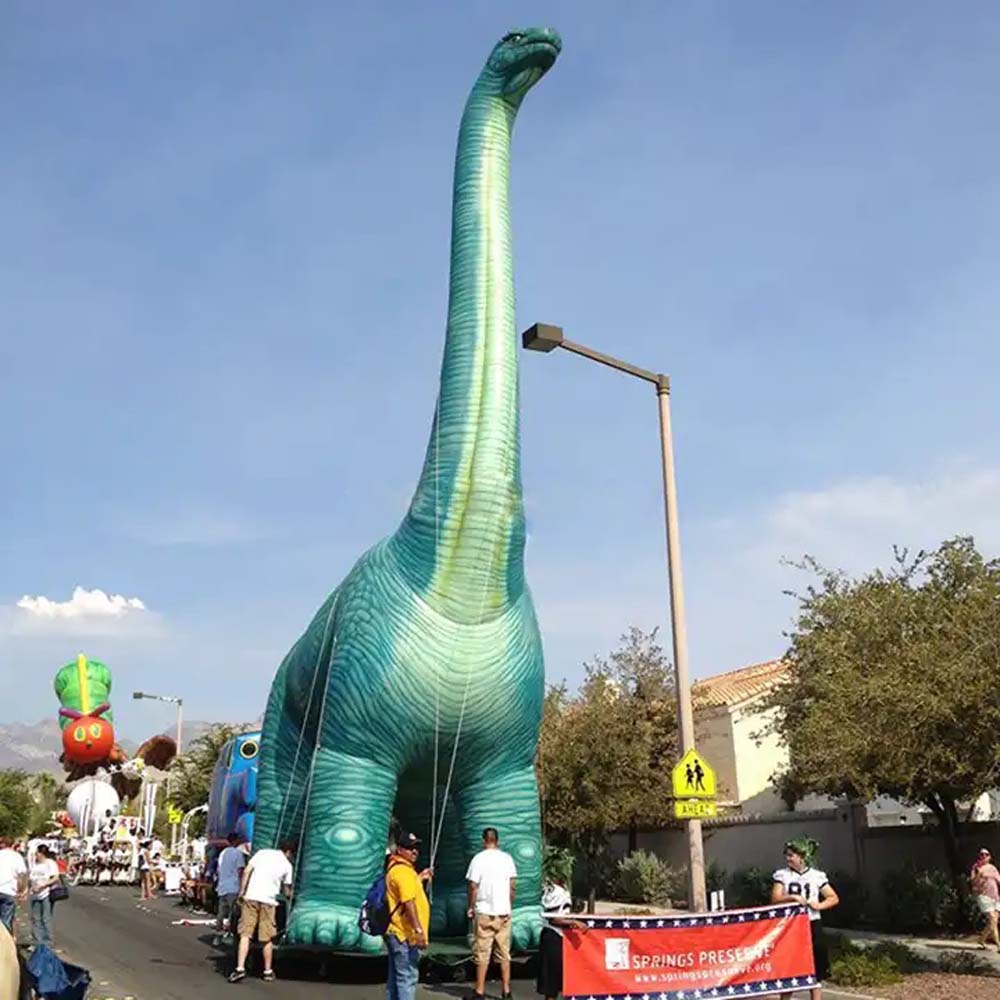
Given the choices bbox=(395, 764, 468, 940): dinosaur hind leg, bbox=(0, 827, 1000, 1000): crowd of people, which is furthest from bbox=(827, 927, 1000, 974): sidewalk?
bbox=(395, 764, 468, 940): dinosaur hind leg

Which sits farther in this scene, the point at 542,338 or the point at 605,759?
the point at 605,759

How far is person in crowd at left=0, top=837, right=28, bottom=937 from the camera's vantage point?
1074cm

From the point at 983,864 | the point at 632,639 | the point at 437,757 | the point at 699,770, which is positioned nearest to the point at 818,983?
the point at 699,770

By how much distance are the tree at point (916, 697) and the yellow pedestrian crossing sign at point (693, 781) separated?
274 centimetres

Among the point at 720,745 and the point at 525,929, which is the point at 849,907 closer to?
the point at 525,929

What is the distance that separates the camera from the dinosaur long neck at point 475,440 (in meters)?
9.45

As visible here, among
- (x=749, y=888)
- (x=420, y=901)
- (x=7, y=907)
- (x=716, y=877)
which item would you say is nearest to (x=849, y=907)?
(x=749, y=888)

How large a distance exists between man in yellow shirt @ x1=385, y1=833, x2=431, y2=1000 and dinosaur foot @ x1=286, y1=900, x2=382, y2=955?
6.39ft

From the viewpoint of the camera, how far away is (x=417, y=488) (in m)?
9.93

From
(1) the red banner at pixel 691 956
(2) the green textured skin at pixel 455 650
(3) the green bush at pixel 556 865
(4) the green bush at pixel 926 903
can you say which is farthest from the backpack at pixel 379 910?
(3) the green bush at pixel 556 865

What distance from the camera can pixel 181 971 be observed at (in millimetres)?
10680

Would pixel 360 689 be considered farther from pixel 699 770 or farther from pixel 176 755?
pixel 176 755

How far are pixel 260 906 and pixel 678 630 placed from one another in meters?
4.01

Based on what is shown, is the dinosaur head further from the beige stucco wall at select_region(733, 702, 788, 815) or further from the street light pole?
the beige stucco wall at select_region(733, 702, 788, 815)
